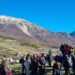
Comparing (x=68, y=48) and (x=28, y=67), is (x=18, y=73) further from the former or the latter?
(x=68, y=48)

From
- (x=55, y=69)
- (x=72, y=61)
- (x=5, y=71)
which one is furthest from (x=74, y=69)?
(x=5, y=71)

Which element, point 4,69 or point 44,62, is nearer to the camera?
point 4,69

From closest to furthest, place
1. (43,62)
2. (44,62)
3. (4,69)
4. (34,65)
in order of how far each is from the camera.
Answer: (4,69), (43,62), (34,65), (44,62)

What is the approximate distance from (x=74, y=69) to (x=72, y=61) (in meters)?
1.11

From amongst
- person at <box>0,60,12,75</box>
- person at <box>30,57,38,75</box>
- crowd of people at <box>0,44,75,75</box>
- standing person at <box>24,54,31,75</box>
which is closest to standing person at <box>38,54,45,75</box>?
crowd of people at <box>0,44,75,75</box>

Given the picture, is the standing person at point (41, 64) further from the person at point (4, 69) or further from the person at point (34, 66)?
the person at point (4, 69)

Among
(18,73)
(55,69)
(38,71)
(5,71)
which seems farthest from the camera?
(18,73)

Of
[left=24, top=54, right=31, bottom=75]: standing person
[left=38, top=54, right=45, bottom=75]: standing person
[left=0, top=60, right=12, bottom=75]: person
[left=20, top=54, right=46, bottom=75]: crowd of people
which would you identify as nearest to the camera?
[left=0, top=60, right=12, bottom=75]: person

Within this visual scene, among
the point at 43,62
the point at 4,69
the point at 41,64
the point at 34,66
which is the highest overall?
the point at 43,62

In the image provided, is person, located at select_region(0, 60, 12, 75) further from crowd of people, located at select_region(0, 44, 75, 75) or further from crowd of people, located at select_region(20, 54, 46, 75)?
crowd of people, located at select_region(20, 54, 46, 75)

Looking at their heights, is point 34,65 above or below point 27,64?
below

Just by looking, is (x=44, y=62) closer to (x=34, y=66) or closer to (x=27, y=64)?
(x=34, y=66)

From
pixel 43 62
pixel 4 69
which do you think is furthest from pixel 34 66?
pixel 4 69

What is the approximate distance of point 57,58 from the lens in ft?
104
